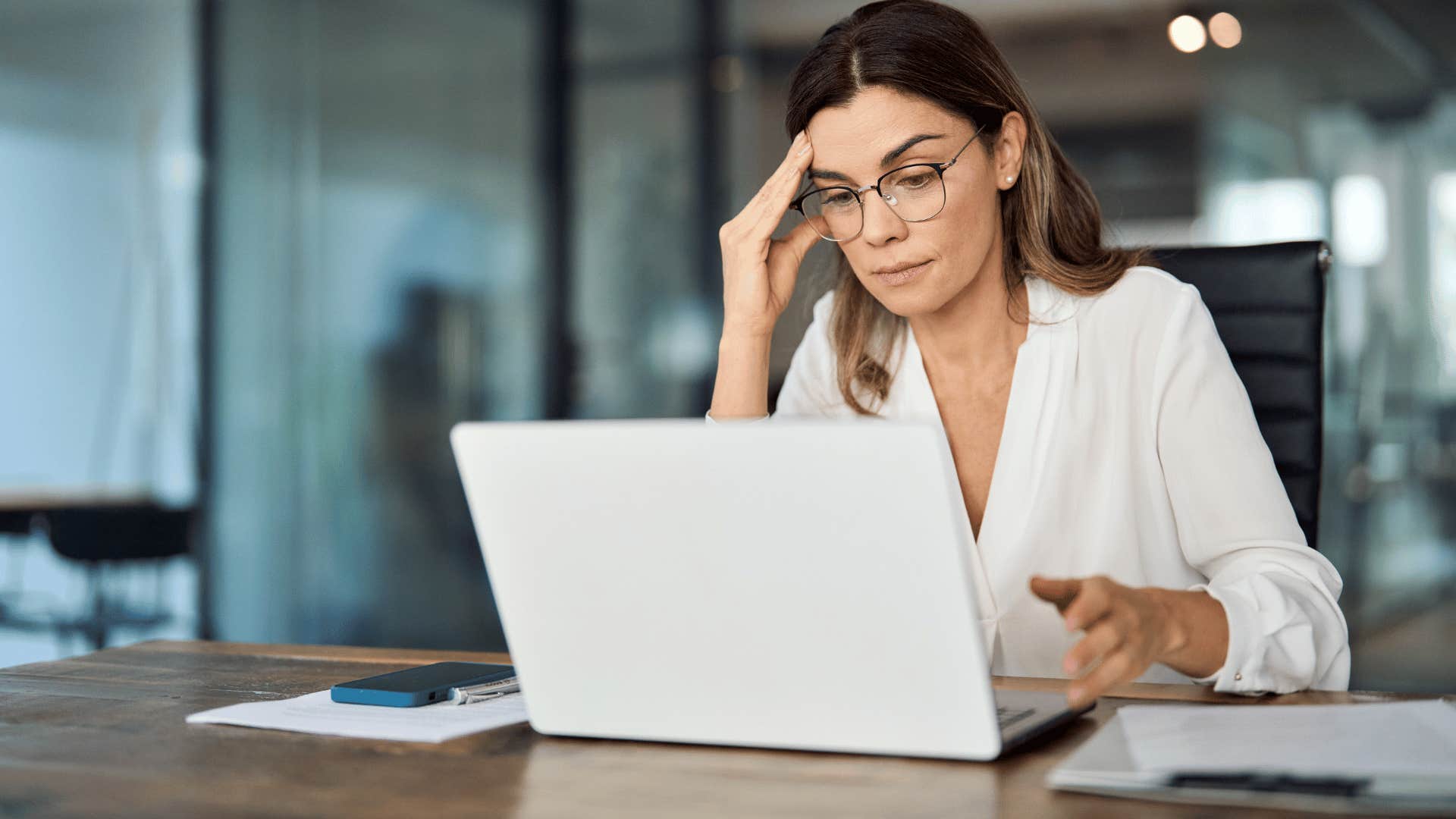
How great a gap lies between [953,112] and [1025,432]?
0.40 meters

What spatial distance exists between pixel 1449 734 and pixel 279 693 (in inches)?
35.8

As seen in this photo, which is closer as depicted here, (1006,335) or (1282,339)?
(1282,339)

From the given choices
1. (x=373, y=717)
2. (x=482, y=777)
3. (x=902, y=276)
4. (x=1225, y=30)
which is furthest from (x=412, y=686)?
(x=1225, y=30)

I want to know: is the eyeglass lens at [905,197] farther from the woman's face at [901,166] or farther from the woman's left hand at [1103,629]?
the woman's left hand at [1103,629]

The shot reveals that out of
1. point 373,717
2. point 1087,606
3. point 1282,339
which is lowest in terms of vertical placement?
point 373,717

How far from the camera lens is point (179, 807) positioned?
78cm

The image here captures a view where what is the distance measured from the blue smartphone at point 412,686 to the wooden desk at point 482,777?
111 millimetres

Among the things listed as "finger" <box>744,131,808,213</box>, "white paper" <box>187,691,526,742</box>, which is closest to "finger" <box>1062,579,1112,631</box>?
"white paper" <box>187,691,526,742</box>

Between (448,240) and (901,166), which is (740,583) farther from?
(448,240)

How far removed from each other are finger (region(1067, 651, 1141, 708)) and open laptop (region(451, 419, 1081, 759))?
5 centimetres

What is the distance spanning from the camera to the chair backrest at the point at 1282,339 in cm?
158

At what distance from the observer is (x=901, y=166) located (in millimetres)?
1570

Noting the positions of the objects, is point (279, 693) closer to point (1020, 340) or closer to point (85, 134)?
point (1020, 340)

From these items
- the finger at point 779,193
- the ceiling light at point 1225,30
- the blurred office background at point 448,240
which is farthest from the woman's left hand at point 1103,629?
the ceiling light at point 1225,30
